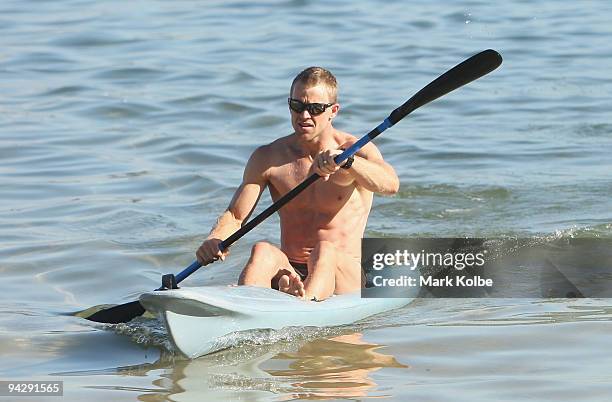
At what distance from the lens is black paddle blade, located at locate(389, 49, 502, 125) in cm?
607

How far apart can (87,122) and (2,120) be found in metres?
0.80

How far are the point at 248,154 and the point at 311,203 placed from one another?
4.25 metres

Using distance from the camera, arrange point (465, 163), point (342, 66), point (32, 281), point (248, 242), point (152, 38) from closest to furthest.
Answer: point (32, 281) → point (248, 242) → point (465, 163) → point (342, 66) → point (152, 38)

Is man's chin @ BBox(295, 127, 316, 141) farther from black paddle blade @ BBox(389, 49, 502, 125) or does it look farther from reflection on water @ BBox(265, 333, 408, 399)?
reflection on water @ BBox(265, 333, 408, 399)

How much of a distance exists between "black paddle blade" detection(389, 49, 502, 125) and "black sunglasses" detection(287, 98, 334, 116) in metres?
0.33

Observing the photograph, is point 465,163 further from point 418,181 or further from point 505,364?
point 505,364

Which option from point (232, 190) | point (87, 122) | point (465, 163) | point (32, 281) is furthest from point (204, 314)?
point (87, 122)

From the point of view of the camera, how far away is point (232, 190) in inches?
376

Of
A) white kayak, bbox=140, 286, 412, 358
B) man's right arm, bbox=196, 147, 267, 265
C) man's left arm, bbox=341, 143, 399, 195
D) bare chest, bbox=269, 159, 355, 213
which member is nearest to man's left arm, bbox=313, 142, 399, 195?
man's left arm, bbox=341, 143, 399, 195

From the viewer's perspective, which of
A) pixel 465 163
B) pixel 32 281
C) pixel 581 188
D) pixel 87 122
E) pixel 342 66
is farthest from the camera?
pixel 342 66

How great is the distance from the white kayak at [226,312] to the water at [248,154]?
3.6 inches

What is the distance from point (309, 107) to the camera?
6.17 m

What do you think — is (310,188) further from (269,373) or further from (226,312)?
(269,373)

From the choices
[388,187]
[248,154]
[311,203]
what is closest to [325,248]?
[311,203]
